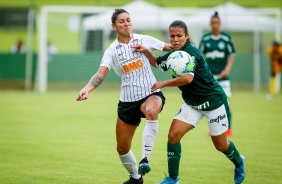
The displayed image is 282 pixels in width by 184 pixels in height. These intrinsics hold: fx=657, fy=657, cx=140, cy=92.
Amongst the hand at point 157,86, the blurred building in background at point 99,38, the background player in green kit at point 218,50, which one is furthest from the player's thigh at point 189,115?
the blurred building in background at point 99,38

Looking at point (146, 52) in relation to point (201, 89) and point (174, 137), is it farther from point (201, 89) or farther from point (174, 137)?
point (174, 137)

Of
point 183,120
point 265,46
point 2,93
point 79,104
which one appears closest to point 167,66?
point 183,120

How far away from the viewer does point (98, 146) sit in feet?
43.1

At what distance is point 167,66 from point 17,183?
272 centimetres

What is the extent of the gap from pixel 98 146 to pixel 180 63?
553 cm

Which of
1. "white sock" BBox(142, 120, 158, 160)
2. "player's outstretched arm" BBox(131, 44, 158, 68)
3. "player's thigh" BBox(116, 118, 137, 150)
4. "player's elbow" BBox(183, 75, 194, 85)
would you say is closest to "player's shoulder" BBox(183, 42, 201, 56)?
"player's elbow" BBox(183, 75, 194, 85)

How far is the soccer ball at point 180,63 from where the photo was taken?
7.95 m

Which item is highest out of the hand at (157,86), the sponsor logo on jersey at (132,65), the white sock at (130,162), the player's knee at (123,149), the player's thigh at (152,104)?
the sponsor logo on jersey at (132,65)

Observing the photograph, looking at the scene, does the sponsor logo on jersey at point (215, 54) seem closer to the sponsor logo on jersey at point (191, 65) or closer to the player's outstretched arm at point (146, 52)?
the player's outstretched arm at point (146, 52)

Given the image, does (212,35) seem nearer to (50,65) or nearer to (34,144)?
(34,144)

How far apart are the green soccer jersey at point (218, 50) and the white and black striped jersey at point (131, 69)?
614 cm

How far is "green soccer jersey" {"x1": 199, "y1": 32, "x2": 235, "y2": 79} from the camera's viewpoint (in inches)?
575

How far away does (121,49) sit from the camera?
8617mm

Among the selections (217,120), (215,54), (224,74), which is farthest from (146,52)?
(215,54)
